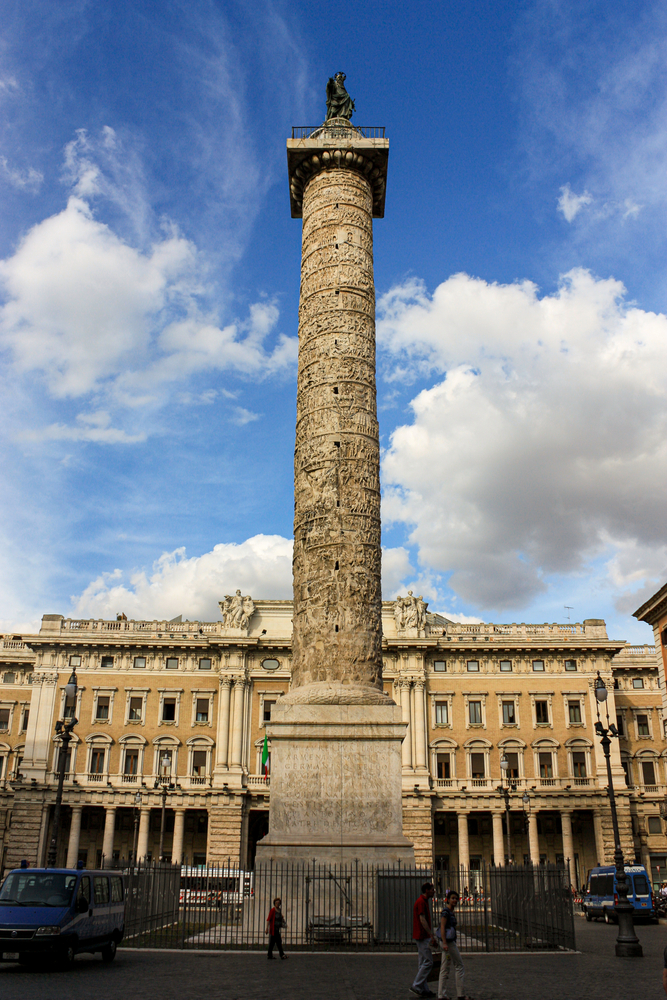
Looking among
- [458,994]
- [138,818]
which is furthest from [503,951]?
[138,818]

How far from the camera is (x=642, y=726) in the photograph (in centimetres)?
4372

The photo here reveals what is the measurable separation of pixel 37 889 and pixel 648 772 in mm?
38378

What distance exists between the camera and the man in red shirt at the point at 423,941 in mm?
8641

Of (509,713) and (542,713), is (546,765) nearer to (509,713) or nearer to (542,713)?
(542,713)

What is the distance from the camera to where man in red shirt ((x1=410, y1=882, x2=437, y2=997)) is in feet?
28.3

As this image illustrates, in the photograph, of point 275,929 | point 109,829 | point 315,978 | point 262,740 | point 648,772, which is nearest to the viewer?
point 315,978

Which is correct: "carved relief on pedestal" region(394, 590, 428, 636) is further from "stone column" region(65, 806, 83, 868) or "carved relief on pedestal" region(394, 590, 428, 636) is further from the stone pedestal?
the stone pedestal

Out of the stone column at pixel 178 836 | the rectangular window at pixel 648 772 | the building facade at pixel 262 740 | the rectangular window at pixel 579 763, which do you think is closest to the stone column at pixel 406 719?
the building facade at pixel 262 740

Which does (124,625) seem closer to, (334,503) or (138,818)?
(138,818)

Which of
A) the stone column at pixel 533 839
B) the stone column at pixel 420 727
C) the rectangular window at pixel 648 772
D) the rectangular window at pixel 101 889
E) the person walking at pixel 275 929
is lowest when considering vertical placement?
the person walking at pixel 275 929

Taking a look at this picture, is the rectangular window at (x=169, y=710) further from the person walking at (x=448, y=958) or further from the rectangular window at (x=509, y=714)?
the person walking at (x=448, y=958)

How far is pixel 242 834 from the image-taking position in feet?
126

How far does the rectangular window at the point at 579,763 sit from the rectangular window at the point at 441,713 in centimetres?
643

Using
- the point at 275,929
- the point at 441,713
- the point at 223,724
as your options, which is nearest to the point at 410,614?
the point at 441,713
